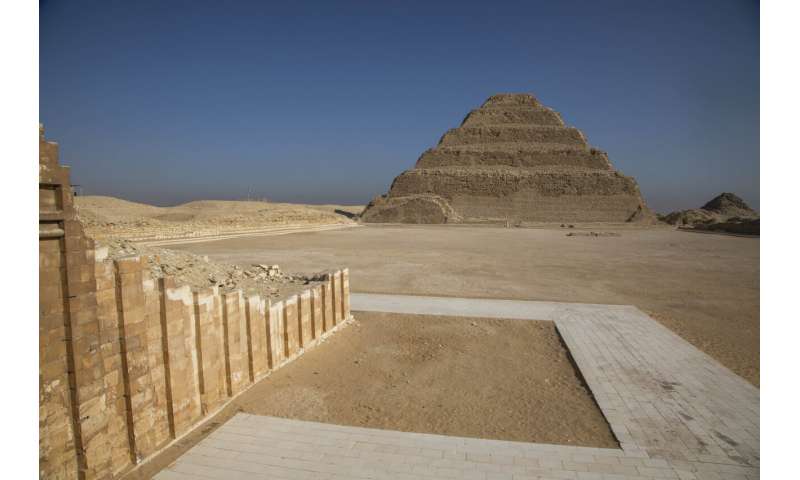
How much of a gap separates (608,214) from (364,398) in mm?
63840

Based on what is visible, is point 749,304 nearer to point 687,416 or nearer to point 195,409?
point 687,416

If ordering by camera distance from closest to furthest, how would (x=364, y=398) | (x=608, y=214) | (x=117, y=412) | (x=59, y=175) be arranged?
(x=59, y=175)
(x=117, y=412)
(x=364, y=398)
(x=608, y=214)

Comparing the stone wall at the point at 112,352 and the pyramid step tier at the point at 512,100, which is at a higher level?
the pyramid step tier at the point at 512,100

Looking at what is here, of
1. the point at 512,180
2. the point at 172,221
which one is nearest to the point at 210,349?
the point at 172,221

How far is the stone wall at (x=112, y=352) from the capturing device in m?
3.01

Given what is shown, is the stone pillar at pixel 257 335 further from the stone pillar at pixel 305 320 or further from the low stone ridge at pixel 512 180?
the low stone ridge at pixel 512 180

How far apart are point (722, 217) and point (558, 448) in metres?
71.4

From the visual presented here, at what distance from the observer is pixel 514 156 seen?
72000 millimetres

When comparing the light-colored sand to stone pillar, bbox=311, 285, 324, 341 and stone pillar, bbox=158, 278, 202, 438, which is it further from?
stone pillar, bbox=158, 278, 202, 438

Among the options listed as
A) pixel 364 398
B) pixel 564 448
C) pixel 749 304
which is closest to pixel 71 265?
pixel 364 398

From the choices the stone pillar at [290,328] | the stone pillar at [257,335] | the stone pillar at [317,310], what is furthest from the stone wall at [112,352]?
the stone pillar at [317,310]

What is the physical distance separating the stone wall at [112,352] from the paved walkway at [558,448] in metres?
0.50

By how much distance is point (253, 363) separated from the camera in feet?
17.7

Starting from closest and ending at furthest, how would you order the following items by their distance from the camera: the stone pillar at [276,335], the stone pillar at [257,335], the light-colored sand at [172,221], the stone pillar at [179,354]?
the stone pillar at [179,354]
the stone pillar at [257,335]
the stone pillar at [276,335]
the light-colored sand at [172,221]
